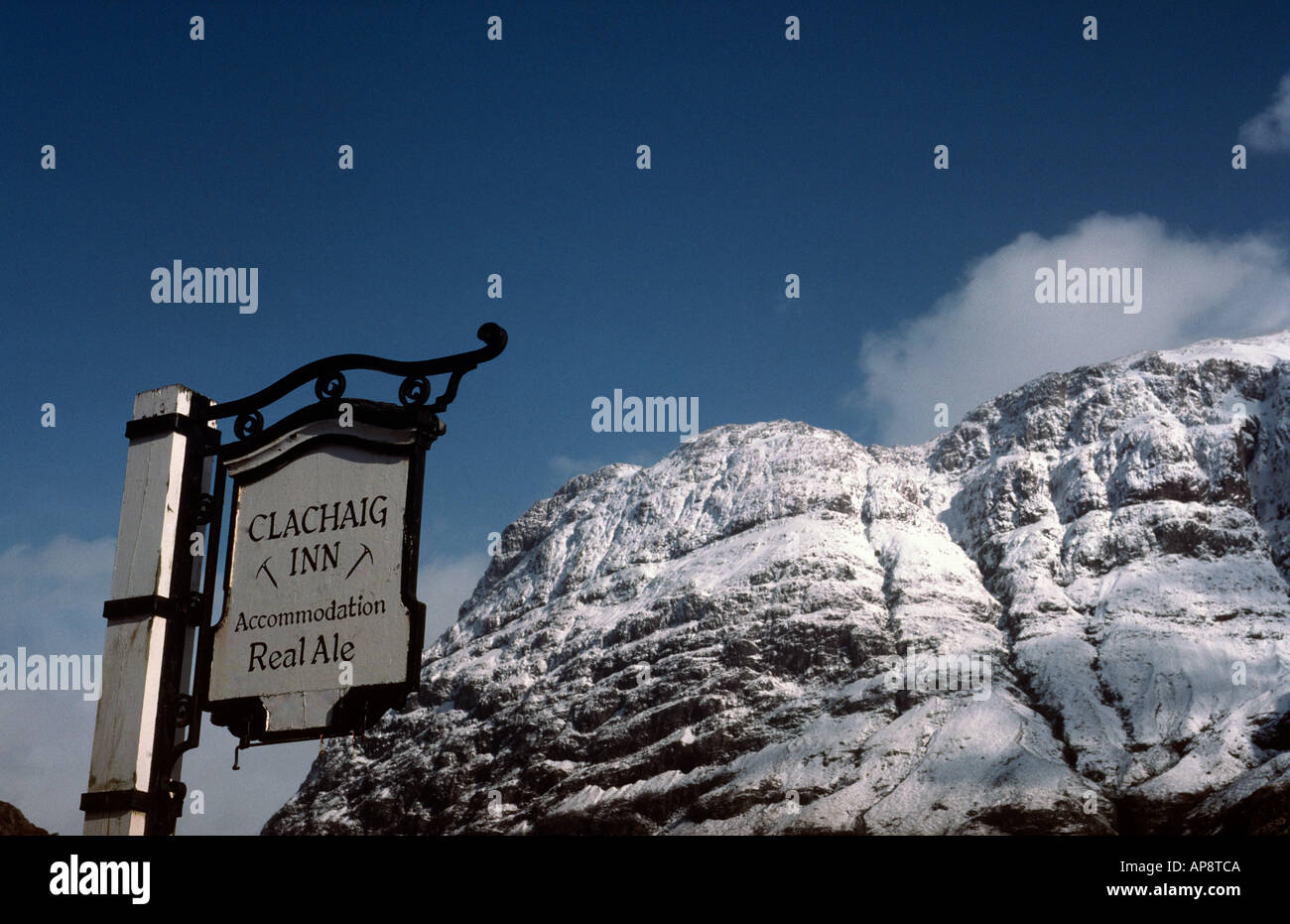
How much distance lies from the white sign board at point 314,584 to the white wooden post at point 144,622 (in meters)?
0.26

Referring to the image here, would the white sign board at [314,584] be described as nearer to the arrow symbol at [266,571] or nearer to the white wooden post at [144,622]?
the arrow symbol at [266,571]

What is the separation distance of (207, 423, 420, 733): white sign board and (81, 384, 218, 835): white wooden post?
0.85ft

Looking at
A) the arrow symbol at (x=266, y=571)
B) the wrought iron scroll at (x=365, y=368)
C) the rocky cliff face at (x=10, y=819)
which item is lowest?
the rocky cliff face at (x=10, y=819)

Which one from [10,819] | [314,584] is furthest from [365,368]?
[10,819]

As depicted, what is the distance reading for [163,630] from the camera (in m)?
6.22

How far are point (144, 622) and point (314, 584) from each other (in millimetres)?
833

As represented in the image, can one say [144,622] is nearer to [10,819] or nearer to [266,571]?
[266,571]

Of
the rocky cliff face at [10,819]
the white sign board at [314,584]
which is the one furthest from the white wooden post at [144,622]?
the rocky cliff face at [10,819]

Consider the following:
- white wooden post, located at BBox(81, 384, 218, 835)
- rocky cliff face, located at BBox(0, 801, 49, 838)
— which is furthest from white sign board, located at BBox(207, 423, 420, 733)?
rocky cliff face, located at BBox(0, 801, 49, 838)

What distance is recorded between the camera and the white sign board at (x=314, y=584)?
5891mm

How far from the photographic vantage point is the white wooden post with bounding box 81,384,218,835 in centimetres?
591
